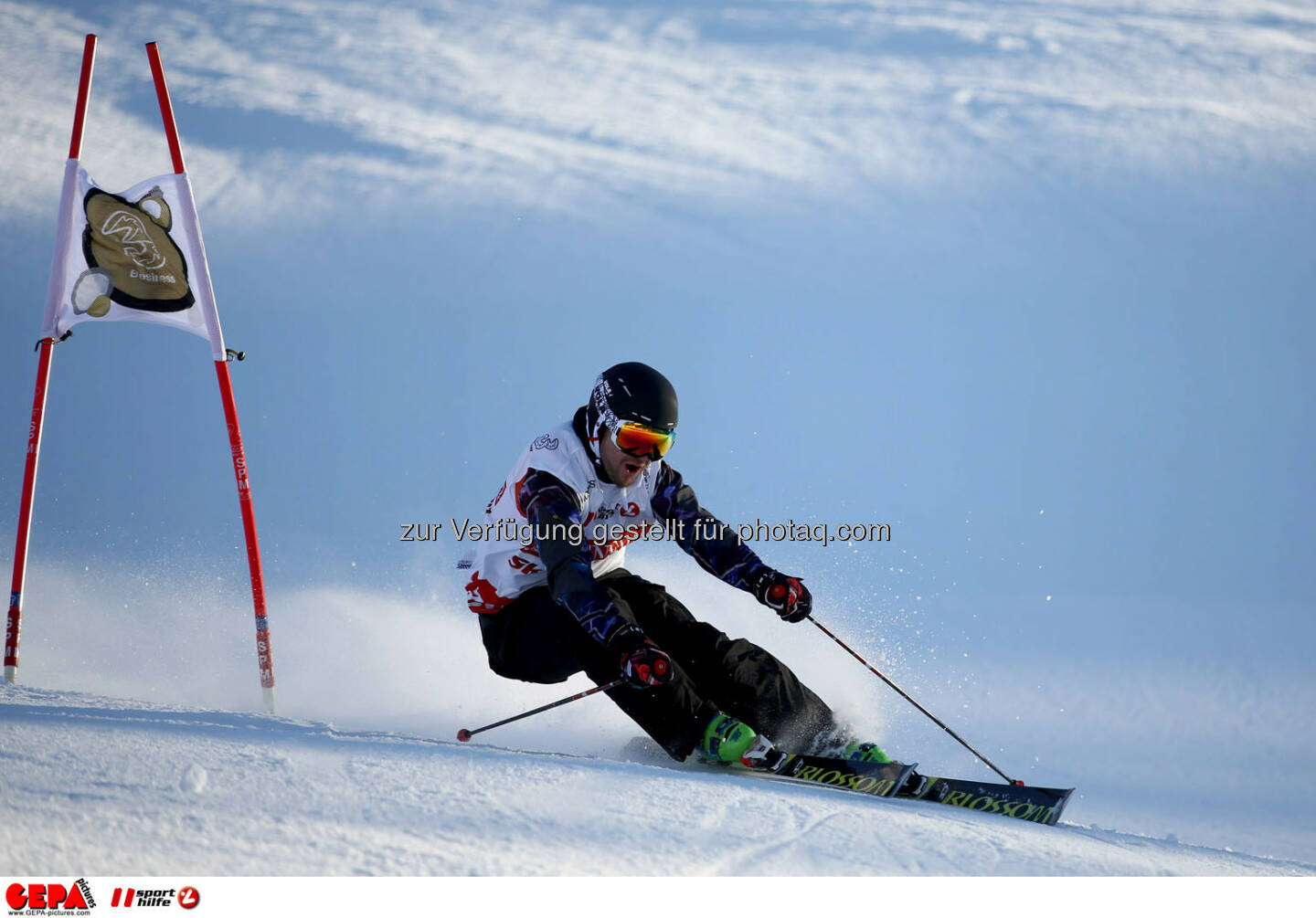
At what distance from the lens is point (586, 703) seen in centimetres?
504

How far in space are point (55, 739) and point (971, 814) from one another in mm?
3145

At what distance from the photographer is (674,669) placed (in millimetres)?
3766

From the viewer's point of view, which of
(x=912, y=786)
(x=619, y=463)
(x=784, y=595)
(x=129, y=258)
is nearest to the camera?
(x=912, y=786)

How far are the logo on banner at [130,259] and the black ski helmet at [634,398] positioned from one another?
2.41 meters

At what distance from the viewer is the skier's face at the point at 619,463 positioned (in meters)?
4.04

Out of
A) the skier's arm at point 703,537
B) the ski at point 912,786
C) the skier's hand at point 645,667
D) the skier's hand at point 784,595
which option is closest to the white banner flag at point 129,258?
the skier's arm at point 703,537

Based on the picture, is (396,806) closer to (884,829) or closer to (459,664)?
(884,829)

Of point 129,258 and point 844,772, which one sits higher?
point 129,258

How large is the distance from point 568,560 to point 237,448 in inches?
83.2

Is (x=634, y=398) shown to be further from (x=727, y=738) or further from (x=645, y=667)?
(x=727, y=738)
